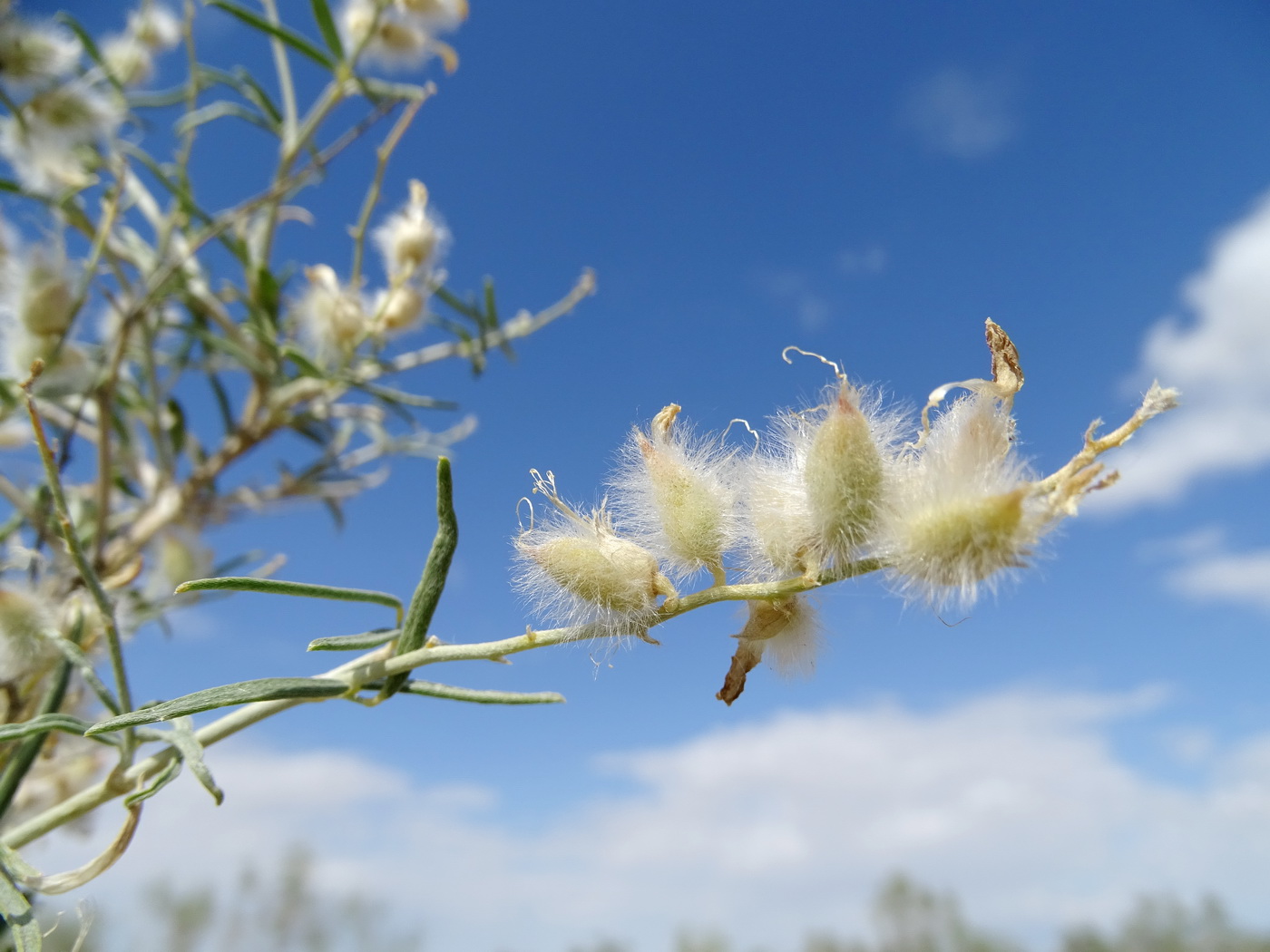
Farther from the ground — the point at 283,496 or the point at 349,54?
the point at 349,54

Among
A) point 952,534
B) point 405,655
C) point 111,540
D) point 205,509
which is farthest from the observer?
point 205,509

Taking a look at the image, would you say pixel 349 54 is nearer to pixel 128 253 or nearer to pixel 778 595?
pixel 128 253

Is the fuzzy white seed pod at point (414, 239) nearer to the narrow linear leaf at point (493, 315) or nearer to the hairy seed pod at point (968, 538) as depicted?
the narrow linear leaf at point (493, 315)

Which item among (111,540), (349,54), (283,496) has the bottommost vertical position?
(111,540)

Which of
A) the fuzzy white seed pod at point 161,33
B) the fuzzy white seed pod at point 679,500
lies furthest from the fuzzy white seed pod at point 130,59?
the fuzzy white seed pod at point 679,500

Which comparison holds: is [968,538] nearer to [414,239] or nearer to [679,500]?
[679,500]

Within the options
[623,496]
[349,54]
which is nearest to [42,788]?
[623,496]

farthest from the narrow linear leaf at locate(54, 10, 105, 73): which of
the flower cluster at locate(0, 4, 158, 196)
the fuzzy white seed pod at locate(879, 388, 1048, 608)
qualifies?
the fuzzy white seed pod at locate(879, 388, 1048, 608)
